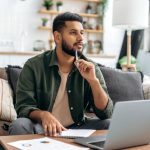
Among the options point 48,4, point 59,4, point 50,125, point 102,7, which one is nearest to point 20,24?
point 48,4

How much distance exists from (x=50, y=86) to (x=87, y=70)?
27 centimetres

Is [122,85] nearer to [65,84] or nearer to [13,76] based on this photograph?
[65,84]

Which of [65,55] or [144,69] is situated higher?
[65,55]

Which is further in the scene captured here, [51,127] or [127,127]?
[51,127]

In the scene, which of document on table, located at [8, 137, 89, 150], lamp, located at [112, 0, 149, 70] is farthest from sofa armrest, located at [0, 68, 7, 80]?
document on table, located at [8, 137, 89, 150]

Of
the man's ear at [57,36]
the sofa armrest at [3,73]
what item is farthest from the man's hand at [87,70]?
the sofa armrest at [3,73]

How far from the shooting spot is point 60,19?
2.13 m

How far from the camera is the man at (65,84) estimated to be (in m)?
1.92

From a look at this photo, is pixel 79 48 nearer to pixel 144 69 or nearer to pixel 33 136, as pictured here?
pixel 33 136

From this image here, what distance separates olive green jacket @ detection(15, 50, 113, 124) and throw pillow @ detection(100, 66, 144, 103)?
1.75ft

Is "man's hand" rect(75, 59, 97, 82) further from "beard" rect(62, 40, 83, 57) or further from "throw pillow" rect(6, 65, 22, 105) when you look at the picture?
"throw pillow" rect(6, 65, 22, 105)

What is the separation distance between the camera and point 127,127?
131 cm

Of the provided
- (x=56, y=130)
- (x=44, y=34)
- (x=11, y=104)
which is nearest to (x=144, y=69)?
(x=44, y=34)

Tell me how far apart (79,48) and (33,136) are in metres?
0.69
